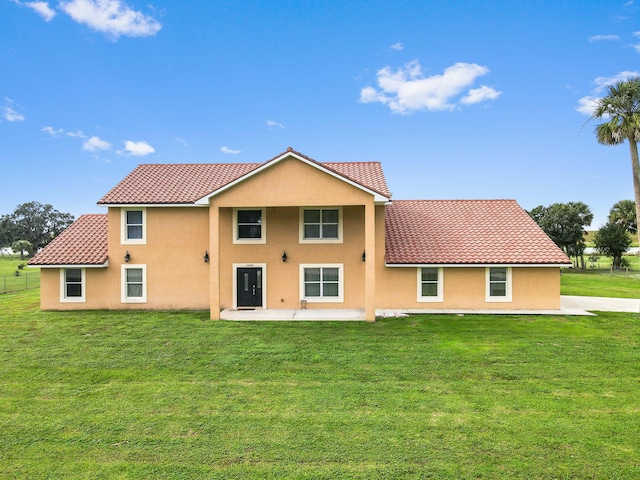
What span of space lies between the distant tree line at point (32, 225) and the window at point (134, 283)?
89.1 metres

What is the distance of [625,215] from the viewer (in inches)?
1628

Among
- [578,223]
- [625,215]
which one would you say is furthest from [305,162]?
[625,215]

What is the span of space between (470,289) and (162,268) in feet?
46.1

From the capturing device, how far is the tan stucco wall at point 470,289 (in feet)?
50.2

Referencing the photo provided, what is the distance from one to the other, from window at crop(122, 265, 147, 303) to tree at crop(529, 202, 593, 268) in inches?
1719

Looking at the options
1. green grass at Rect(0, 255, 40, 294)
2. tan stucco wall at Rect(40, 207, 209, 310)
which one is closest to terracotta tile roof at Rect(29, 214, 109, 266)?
tan stucco wall at Rect(40, 207, 209, 310)

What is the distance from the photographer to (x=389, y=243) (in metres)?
16.1

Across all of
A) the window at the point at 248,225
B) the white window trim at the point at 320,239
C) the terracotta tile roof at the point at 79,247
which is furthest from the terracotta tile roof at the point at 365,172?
the terracotta tile roof at the point at 79,247

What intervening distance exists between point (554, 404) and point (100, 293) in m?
17.4

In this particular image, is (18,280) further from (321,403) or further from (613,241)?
(613,241)

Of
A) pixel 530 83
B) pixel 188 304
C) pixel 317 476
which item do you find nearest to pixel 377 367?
pixel 317 476

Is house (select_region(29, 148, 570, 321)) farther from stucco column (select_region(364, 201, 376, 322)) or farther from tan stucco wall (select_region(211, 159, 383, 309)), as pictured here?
stucco column (select_region(364, 201, 376, 322))

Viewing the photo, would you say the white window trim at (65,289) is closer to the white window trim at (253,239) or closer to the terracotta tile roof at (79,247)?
the terracotta tile roof at (79,247)

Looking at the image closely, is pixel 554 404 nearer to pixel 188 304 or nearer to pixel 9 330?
pixel 188 304
